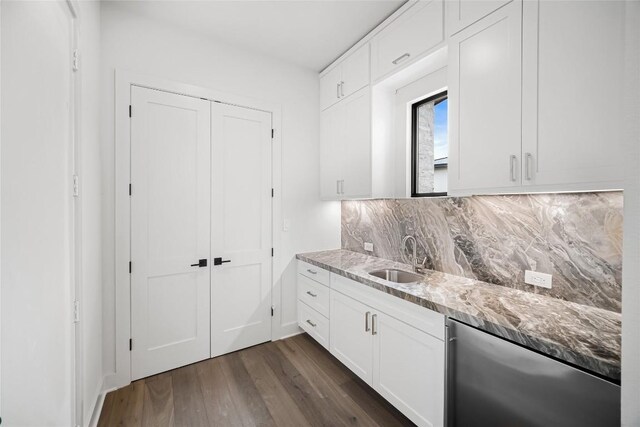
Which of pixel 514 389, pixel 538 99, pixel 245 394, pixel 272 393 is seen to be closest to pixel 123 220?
pixel 245 394

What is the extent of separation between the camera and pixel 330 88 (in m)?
2.96

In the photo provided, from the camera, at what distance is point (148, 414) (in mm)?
1879

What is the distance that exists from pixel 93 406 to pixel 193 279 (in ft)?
3.25

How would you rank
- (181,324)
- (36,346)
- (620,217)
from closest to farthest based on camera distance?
(36,346)
(620,217)
(181,324)

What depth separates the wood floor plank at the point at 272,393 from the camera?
1.84 meters

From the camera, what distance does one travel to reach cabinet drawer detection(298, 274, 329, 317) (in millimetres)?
2510

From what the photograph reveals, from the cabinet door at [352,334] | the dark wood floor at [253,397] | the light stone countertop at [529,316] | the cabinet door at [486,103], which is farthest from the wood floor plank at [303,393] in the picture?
the cabinet door at [486,103]

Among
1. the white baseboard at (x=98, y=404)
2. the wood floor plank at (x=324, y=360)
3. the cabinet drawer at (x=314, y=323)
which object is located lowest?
the wood floor plank at (x=324, y=360)

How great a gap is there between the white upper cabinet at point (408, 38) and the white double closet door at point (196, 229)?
1175 mm

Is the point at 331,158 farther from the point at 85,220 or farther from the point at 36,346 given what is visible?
the point at 36,346

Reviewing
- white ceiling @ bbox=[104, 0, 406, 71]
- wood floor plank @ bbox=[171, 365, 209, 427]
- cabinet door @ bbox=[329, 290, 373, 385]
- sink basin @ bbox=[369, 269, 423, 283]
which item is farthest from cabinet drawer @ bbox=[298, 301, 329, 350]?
white ceiling @ bbox=[104, 0, 406, 71]

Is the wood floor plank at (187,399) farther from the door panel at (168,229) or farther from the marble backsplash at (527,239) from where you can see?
the marble backsplash at (527,239)

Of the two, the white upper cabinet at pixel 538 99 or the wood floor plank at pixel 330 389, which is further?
the wood floor plank at pixel 330 389

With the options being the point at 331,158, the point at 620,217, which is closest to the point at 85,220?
the point at 331,158
